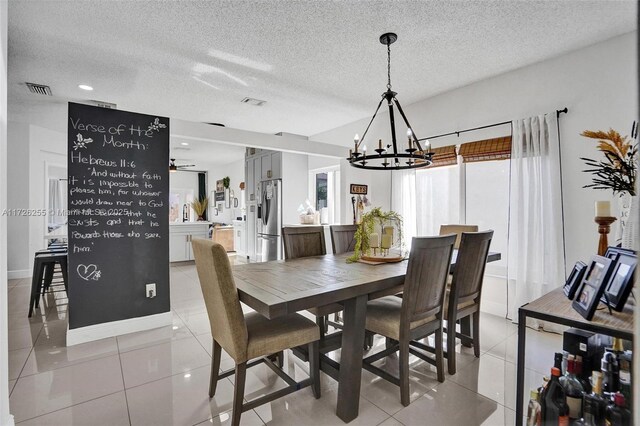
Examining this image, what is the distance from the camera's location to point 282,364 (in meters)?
2.38

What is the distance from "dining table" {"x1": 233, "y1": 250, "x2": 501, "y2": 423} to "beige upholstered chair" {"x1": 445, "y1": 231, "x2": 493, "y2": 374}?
0.44m

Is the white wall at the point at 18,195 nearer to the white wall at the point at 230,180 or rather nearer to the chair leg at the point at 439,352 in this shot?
the white wall at the point at 230,180

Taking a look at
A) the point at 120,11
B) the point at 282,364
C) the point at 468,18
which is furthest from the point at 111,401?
the point at 468,18

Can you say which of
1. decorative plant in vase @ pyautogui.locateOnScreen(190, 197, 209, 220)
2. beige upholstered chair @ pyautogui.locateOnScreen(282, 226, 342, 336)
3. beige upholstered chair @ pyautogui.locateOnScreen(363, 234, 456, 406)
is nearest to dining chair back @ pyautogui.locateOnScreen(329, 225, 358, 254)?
beige upholstered chair @ pyautogui.locateOnScreen(282, 226, 342, 336)

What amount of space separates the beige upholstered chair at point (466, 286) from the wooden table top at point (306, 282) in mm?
426

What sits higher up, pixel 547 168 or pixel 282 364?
pixel 547 168

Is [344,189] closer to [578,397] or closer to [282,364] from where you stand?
[282,364]

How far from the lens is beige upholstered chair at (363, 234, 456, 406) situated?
1.95 meters

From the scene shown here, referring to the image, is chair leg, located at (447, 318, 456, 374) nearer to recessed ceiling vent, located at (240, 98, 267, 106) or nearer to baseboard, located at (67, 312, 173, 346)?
baseboard, located at (67, 312, 173, 346)

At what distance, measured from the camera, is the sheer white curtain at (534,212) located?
3109 mm

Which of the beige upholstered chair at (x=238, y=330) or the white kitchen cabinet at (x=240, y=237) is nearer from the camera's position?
the beige upholstered chair at (x=238, y=330)

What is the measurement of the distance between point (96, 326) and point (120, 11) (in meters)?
2.70

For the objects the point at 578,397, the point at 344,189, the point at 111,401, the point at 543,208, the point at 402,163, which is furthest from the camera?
the point at 344,189

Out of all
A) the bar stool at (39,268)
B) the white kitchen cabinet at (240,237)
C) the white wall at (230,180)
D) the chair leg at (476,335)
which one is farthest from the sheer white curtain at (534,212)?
the white wall at (230,180)
